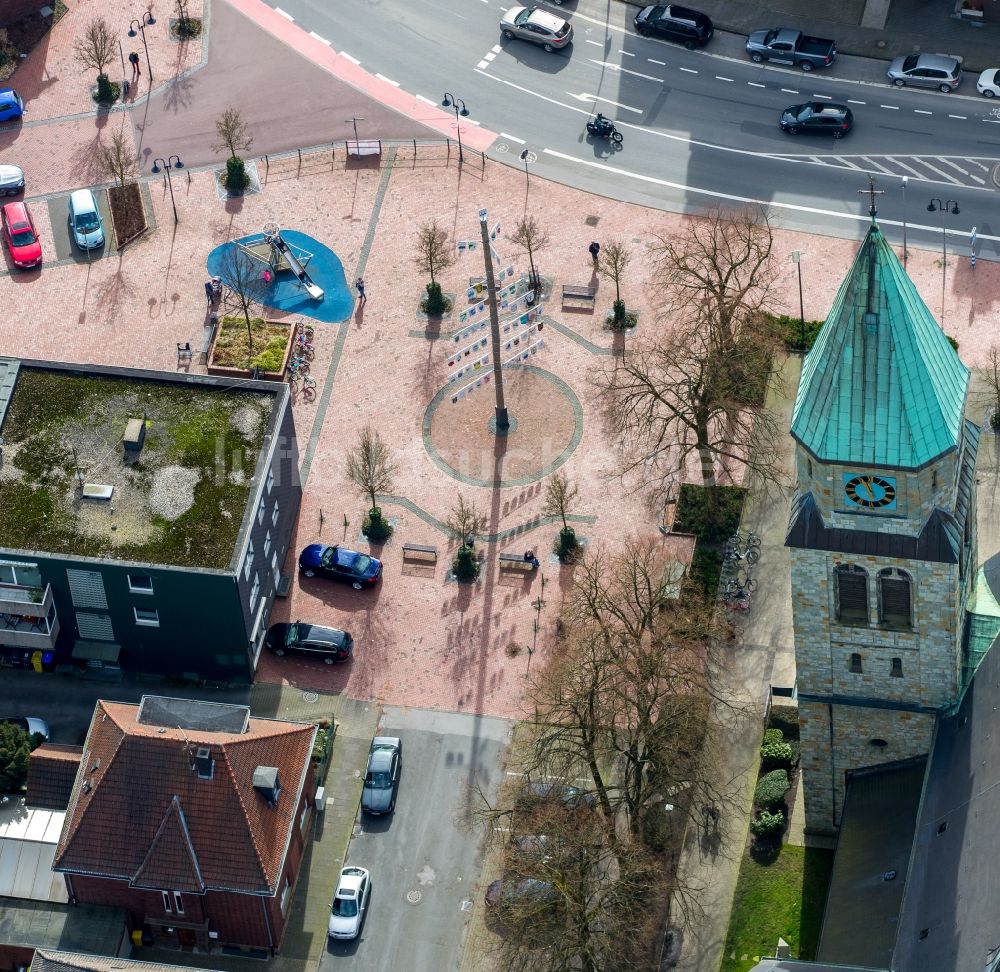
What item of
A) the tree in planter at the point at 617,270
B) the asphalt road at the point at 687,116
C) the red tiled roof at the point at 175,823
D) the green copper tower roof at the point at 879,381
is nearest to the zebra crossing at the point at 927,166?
the asphalt road at the point at 687,116

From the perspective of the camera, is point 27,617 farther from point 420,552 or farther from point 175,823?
point 420,552

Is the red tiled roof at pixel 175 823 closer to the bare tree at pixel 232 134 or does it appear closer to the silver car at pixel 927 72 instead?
the bare tree at pixel 232 134

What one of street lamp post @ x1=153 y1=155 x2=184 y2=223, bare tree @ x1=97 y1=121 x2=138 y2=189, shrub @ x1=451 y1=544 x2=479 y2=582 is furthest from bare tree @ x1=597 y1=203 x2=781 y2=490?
bare tree @ x1=97 y1=121 x2=138 y2=189

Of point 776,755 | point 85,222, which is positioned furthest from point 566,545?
point 85,222

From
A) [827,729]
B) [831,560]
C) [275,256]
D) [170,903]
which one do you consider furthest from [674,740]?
[275,256]

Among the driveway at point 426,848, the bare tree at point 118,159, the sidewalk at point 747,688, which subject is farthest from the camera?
the bare tree at point 118,159

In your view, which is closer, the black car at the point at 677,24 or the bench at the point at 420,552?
the bench at the point at 420,552
